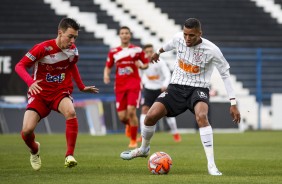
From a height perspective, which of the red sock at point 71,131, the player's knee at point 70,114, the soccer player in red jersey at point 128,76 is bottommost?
the soccer player in red jersey at point 128,76

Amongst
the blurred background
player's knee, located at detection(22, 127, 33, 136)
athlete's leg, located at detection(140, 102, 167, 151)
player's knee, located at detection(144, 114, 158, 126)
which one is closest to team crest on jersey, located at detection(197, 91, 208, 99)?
athlete's leg, located at detection(140, 102, 167, 151)

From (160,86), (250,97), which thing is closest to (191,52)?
(160,86)

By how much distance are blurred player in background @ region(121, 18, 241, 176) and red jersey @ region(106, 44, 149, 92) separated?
19.0 feet

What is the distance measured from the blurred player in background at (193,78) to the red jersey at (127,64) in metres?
5.79

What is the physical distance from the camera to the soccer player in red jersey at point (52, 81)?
32.2 feet

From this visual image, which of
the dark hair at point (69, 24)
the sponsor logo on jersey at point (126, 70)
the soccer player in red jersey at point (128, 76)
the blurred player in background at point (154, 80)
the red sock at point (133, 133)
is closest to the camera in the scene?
the dark hair at point (69, 24)

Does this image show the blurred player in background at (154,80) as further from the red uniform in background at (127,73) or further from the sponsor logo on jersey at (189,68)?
the sponsor logo on jersey at (189,68)

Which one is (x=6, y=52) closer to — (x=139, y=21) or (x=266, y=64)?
(x=139, y=21)

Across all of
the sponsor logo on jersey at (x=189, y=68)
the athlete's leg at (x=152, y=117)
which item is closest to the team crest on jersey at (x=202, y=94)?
the sponsor logo on jersey at (x=189, y=68)

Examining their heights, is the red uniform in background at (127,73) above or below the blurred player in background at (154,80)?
above

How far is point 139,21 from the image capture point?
30.2m

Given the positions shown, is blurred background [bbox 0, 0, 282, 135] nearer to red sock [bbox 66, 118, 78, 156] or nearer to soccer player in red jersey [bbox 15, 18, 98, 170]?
soccer player in red jersey [bbox 15, 18, 98, 170]

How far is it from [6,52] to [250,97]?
8520 millimetres

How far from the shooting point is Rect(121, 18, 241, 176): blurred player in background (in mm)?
9625
